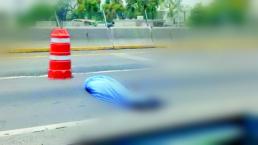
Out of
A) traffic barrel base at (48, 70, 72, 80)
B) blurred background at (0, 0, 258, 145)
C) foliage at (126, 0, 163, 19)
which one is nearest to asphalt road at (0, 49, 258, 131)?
blurred background at (0, 0, 258, 145)

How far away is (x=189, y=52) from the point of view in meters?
2.52

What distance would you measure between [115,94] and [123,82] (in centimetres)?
85

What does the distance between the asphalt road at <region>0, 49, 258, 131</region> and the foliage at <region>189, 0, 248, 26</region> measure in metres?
0.20

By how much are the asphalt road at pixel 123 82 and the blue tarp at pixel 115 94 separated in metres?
0.04

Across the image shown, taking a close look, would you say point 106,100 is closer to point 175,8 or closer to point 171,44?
point 171,44

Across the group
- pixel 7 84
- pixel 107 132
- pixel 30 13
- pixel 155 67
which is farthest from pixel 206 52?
pixel 7 84

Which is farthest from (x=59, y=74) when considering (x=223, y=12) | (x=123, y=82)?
(x=223, y=12)

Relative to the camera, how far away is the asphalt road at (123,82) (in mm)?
2400

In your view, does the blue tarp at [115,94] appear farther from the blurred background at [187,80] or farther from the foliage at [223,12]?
the foliage at [223,12]

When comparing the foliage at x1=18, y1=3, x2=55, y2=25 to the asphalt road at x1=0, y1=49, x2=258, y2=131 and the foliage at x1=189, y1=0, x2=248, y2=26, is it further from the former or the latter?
the foliage at x1=189, y1=0, x2=248, y2=26

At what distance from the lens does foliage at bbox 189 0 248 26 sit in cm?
235

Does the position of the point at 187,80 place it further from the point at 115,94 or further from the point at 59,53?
the point at 59,53

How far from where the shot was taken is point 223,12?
239 centimetres

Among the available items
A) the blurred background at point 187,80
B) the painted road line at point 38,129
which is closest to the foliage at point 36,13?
the blurred background at point 187,80
